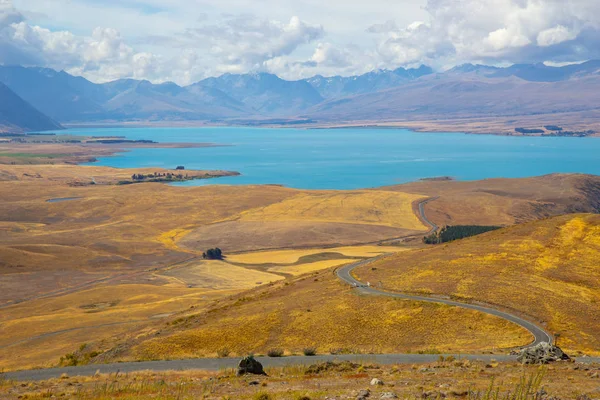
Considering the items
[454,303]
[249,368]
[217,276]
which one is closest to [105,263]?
[217,276]

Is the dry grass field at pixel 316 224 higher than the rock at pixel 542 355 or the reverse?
the reverse

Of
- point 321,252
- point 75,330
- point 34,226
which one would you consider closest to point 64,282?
point 75,330

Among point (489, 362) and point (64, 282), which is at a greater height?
point (489, 362)

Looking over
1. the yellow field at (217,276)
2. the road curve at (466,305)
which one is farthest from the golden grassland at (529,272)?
the yellow field at (217,276)

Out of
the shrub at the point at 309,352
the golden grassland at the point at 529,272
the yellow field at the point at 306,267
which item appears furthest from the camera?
the yellow field at the point at 306,267

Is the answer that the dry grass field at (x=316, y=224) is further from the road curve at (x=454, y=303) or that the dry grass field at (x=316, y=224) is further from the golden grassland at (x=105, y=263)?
the road curve at (x=454, y=303)

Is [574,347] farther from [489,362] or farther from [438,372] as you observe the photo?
[438,372]
